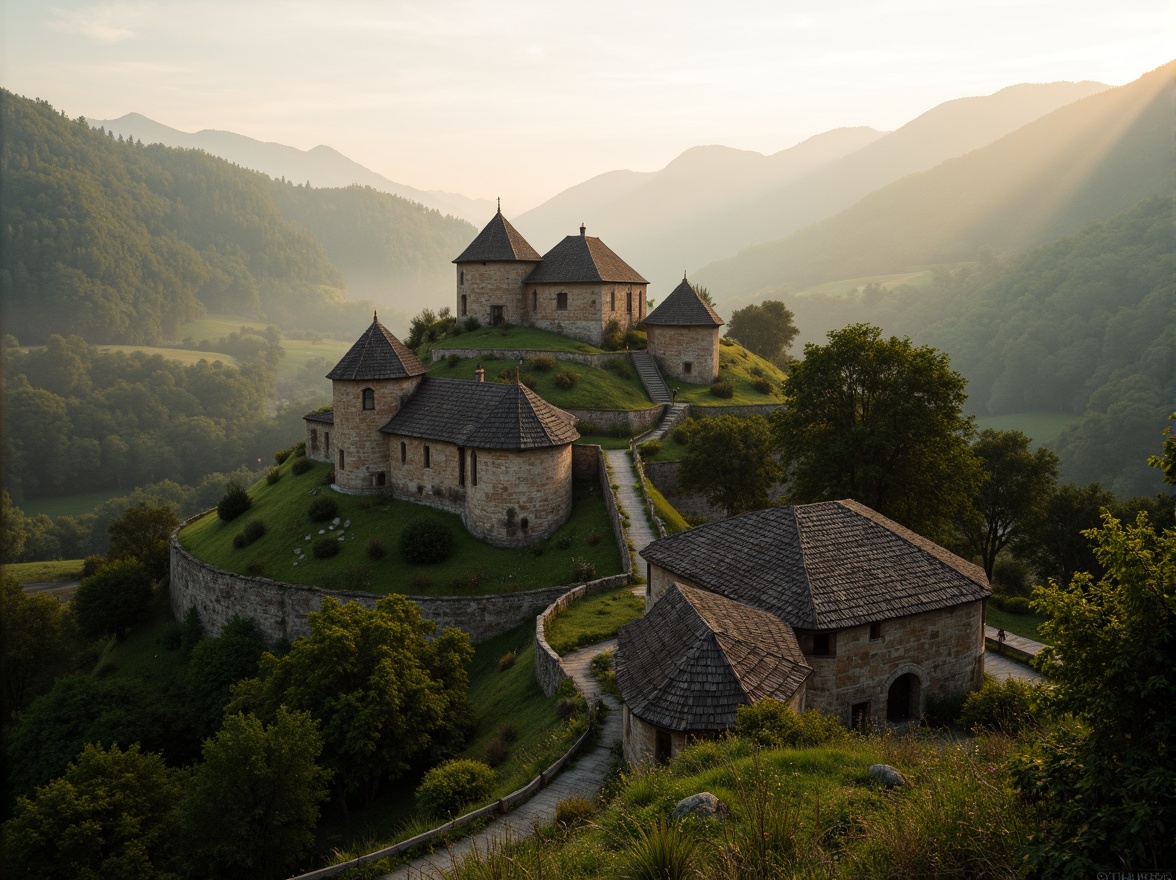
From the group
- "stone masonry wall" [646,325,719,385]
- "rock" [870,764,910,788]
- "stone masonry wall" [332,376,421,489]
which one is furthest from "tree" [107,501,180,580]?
"rock" [870,764,910,788]

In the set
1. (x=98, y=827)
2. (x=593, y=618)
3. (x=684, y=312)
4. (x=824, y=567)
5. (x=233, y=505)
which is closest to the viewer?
(x=98, y=827)

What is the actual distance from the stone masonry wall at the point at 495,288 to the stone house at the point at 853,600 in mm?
43022

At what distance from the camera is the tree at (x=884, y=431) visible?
36.7m

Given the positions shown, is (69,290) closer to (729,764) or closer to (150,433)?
(150,433)

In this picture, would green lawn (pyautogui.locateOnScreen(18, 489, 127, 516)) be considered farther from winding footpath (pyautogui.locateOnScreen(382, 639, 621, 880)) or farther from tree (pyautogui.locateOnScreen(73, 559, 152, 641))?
winding footpath (pyautogui.locateOnScreen(382, 639, 621, 880))

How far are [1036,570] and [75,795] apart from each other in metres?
47.6

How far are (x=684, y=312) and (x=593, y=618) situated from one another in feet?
113

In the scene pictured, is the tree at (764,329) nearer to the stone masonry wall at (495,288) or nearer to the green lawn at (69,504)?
the stone masonry wall at (495,288)

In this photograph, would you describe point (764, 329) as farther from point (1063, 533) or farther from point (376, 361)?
point (376, 361)

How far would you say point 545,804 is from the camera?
1823 centimetres

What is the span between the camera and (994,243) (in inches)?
7623

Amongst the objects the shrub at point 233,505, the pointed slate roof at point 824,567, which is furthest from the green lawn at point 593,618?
the shrub at point 233,505

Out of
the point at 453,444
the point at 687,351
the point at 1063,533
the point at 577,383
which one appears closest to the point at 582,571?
the point at 453,444

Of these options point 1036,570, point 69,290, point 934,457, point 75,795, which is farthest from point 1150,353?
point 69,290
